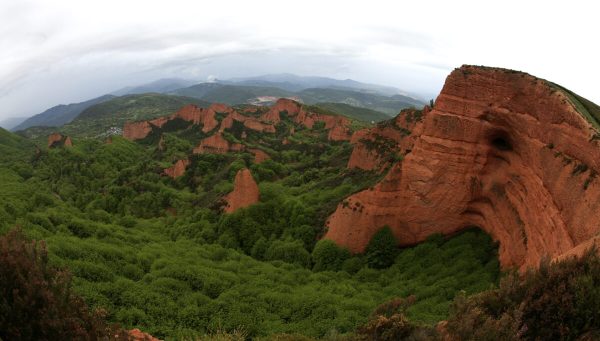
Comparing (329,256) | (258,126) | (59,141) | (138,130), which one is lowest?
(329,256)

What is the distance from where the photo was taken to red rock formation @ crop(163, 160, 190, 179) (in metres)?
65.3

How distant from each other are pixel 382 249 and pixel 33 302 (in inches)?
877

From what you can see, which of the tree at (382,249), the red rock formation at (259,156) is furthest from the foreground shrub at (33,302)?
the red rock formation at (259,156)

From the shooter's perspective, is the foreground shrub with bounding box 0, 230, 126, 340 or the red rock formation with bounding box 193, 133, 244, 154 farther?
the red rock formation with bounding box 193, 133, 244, 154

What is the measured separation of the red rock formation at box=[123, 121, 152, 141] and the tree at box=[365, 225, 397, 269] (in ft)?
322

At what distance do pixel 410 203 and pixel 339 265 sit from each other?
6659 mm

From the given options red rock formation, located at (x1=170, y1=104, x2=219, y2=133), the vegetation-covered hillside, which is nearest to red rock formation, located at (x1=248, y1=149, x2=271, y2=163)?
the vegetation-covered hillside

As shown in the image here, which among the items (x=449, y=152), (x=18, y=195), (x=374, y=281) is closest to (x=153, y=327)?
(x=374, y=281)

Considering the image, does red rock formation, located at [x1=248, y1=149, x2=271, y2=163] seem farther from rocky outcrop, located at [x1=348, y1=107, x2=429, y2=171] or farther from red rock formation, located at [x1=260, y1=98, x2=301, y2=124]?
red rock formation, located at [x1=260, y1=98, x2=301, y2=124]

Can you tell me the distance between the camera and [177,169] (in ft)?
216

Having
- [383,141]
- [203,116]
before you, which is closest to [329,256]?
[383,141]

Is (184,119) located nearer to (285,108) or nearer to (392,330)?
(285,108)

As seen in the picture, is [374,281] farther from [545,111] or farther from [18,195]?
[18,195]

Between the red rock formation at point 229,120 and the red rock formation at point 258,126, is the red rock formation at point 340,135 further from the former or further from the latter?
the red rock formation at point 229,120
